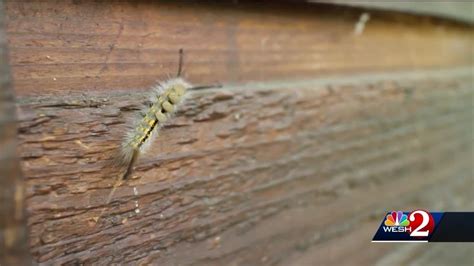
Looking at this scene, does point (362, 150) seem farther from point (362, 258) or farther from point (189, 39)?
point (189, 39)

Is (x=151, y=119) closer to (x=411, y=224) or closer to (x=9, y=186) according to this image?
(x=9, y=186)

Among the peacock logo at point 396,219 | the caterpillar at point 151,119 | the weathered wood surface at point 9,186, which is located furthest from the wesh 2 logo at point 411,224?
the weathered wood surface at point 9,186

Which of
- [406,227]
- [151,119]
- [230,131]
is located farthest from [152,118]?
[406,227]

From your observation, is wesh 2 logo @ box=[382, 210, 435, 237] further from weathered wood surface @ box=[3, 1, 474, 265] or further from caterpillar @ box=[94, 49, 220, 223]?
caterpillar @ box=[94, 49, 220, 223]

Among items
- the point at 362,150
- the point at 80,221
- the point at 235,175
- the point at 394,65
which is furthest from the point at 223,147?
the point at 394,65

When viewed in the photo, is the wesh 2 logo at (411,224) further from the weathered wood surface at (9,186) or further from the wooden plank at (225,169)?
the weathered wood surface at (9,186)
